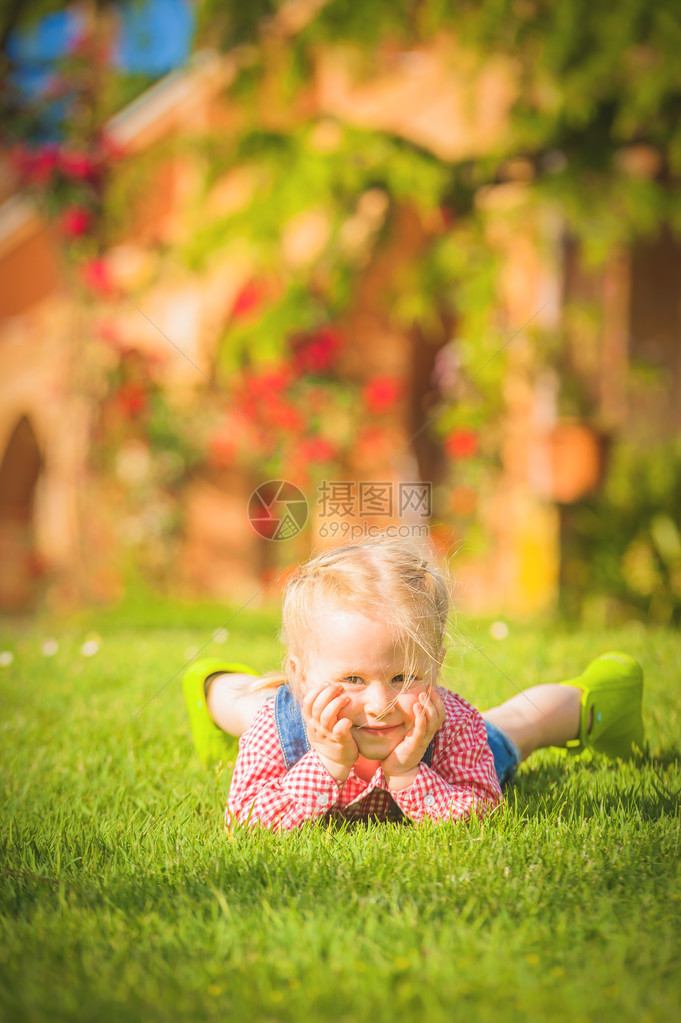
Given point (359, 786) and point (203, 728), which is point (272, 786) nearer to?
point (359, 786)

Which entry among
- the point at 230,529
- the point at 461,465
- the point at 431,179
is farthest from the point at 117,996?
the point at 230,529

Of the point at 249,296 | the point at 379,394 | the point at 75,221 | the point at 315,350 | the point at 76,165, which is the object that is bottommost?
the point at 379,394

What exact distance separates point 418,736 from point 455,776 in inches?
10.0

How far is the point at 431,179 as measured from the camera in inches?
189

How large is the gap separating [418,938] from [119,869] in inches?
21.7

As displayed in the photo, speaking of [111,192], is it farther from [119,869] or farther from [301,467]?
[119,869]

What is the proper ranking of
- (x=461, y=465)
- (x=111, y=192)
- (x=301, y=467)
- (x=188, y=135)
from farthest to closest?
1. (x=301, y=467)
2. (x=461, y=465)
3. (x=111, y=192)
4. (x=188, y=135)

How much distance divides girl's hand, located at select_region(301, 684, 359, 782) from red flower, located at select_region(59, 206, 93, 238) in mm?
5660

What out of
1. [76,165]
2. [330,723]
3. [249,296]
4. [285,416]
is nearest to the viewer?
[330,723]

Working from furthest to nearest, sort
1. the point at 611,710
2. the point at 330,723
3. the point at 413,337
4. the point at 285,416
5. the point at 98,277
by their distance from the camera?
the point at 413,337
the point at 285,416
the point at 98,277
the point at 611,710
the point at 330,723

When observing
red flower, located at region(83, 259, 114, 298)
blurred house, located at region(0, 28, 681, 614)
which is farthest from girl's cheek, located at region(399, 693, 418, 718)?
red flower, located at region(83, 259, 114, 298)

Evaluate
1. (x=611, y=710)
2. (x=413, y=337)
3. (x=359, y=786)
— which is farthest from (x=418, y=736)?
(x=413, y=337)

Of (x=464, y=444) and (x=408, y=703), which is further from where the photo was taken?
(x=464, y=444)

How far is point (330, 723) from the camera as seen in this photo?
157 centimetres
